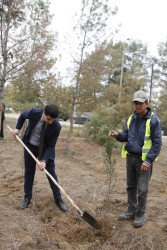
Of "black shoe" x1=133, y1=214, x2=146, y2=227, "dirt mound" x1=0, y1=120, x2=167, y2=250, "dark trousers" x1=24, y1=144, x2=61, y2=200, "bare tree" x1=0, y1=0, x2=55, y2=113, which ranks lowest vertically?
"dirt mound" x1=0, y1=120, x2=167, y2=250

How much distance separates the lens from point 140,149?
354cm

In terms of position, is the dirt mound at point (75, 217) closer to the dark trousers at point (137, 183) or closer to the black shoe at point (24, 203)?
the black shoe at point (24, 203)

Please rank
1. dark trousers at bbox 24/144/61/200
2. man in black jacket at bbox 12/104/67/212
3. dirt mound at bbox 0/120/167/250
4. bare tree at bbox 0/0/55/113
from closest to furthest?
dirt mound at bbox 0/120/167/250 < man in black jacket at bbox 12/104/67/212 < dark trousers at bbox 24/144/61/200 < bare tree at bbox 0/0/55/113

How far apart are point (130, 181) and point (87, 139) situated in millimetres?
8973

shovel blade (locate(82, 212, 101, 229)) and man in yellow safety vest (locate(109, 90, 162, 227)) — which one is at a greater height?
man in yellow safety vest (locate(109, 90, 162, 227))

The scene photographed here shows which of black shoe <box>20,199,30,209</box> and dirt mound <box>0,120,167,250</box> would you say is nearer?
dirt mound <box>0,120,167,250</box>

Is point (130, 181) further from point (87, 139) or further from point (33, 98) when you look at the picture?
point (33, 98)

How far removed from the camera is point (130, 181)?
3850mm

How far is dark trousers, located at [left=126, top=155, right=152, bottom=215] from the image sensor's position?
11.6 ft

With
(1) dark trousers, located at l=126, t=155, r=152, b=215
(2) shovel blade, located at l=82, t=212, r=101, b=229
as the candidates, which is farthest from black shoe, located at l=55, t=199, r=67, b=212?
(1) dark trousers, located at l=126, t=155, r=152, b=215

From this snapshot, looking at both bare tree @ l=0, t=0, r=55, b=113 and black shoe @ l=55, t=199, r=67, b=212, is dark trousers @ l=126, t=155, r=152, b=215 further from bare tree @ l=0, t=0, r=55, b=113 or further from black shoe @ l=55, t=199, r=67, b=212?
bare tree @ l=0, t=0, r=55, b=113

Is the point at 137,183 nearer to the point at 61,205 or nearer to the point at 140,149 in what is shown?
the point at 140,149

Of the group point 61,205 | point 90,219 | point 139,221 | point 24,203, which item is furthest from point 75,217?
point 139,221

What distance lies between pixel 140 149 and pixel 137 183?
1.82 ft
